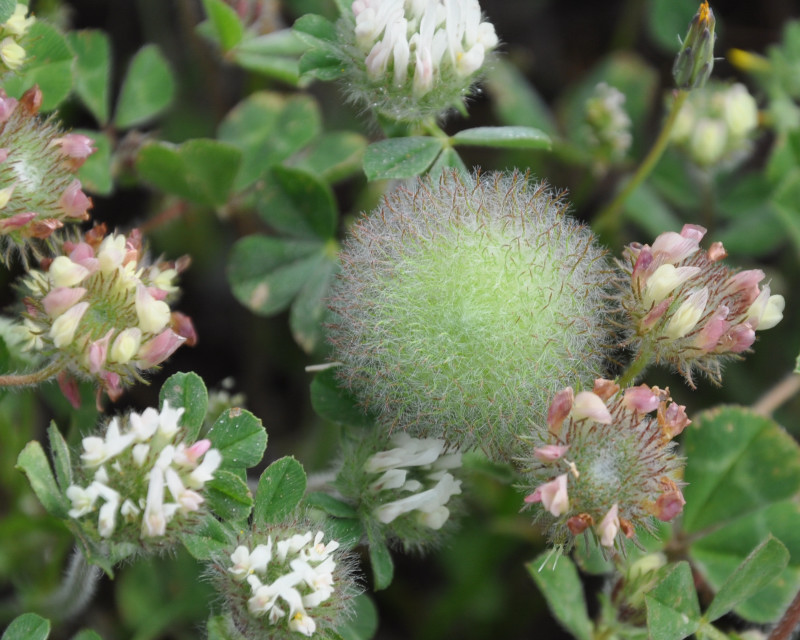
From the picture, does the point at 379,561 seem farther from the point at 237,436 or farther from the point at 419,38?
the point at 419,38

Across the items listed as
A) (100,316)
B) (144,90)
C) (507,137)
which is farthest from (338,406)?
(144,90)

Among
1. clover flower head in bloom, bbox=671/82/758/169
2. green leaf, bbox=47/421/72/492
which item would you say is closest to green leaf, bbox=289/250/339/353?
green leaf, bbox=47/421/72/492

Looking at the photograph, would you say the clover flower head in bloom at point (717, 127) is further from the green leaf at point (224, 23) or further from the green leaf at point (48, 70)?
the green leaf at point (48, 70)

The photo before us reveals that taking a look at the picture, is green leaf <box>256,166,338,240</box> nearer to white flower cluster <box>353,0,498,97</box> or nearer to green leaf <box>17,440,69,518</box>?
white flower cluster <box>353,0,498,97</box>

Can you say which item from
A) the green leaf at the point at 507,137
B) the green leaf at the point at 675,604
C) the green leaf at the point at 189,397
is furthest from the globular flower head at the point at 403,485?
the green leaf at the point at 507,137

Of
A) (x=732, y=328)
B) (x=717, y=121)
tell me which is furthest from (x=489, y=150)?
(x=732, y=328)

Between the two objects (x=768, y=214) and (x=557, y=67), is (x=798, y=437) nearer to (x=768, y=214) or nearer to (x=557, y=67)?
(x=768, y=214)

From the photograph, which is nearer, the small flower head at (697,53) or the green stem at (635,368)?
the green stem at (635,368)
